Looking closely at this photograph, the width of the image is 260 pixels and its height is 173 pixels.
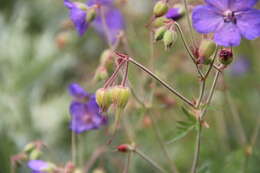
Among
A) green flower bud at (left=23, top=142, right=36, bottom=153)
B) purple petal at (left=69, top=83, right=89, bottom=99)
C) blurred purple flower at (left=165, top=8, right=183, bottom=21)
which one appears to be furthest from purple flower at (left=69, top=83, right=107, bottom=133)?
blurred purple flower at (left=165, top=8, right=183, bottom=21)

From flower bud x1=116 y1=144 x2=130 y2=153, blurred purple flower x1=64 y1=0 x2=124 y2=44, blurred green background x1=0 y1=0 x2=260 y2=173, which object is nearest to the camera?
flower bud x1=116 y1=144 x2=130 y2=153

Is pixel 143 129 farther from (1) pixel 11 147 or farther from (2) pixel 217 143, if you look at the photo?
(1) pixel 11 147

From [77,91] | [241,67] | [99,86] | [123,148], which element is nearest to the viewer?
[123,148]

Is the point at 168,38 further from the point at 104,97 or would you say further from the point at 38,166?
the point at 38,166

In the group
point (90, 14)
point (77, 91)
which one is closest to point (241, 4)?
point (90, 14)

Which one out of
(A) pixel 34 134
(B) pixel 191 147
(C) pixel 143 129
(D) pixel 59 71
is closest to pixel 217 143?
(B) pixel 191 147

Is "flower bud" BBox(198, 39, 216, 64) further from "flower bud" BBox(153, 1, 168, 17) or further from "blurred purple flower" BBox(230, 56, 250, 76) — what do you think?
"blurred purple flower" BBox(230, 56, 250, 76)

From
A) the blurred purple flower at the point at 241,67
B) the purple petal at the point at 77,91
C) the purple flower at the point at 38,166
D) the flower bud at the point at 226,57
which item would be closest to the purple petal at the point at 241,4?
the flower bud at the point at 226,57
